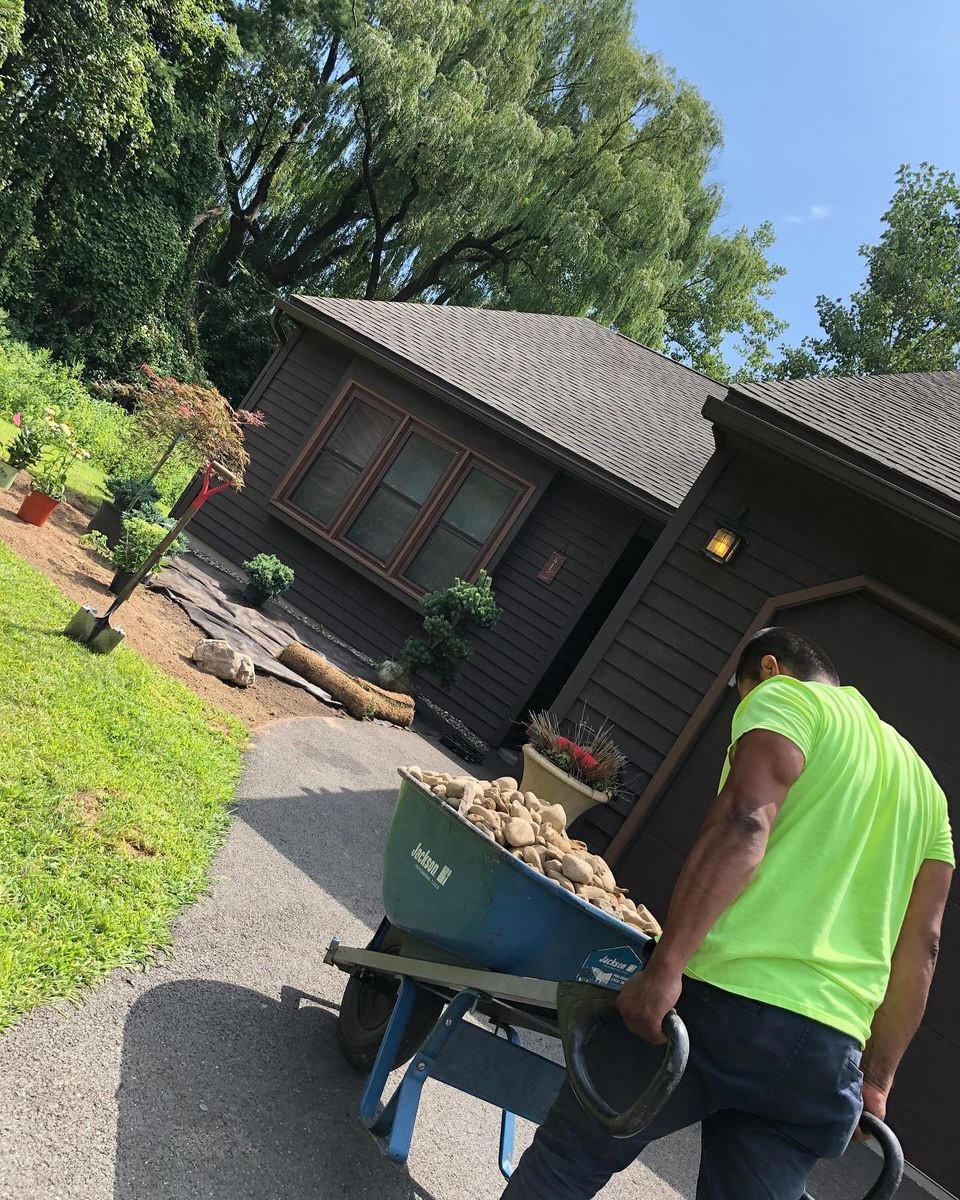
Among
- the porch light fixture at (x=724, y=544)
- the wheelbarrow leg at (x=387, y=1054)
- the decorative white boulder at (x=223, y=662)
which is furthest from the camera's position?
the porch light fixture at (x=724, y=544)

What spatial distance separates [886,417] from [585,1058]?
6335mm

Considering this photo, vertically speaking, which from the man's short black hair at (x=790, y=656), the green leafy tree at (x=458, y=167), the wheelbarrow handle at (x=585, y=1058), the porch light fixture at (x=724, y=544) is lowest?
the wheelbarrow handle at (x=585, y=1058)

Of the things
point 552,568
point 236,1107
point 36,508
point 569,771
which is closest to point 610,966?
point 236,1107

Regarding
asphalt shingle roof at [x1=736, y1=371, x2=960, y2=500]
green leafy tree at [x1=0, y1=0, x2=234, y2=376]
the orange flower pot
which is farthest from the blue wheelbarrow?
green leafy tree at [x1=0, y1=0, x2=234, y2=376]

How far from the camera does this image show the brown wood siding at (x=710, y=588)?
21.2 ft

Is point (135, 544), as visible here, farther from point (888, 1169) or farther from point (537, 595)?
point (888, 1169)

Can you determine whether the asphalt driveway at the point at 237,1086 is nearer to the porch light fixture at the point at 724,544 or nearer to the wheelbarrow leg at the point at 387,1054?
the wheelbarrow leg at the point at 387,1054

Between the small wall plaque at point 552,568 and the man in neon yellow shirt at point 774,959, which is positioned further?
the small wall plaque at point 552,568

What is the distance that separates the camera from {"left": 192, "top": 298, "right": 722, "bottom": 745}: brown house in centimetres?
1007

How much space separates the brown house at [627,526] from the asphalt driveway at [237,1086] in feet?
8.75

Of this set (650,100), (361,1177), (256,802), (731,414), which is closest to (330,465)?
(731,414)

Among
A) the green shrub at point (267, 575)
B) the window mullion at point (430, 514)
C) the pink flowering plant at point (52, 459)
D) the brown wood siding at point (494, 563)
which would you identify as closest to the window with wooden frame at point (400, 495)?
the window mullion at point (430, 514)

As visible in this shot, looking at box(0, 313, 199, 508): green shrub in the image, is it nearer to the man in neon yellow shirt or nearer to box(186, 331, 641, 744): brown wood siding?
box(186, 331, 641, 744): brown wood siding

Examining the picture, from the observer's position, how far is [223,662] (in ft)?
21.9
